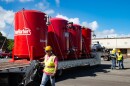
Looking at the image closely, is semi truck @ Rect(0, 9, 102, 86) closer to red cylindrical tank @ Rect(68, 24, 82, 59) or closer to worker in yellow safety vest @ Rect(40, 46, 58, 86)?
red cylindrical tank @ Rect(68, 24, 82, 59)

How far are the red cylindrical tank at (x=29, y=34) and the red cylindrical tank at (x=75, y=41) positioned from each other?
4367 millimetres

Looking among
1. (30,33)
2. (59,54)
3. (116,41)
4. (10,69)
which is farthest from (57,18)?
(116,41)

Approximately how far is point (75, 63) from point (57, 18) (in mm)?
3112

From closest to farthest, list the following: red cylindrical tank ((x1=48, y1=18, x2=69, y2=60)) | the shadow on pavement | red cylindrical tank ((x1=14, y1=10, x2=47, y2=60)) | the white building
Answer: red cylindrical tank ((x1=14, y1=10, x2=47, y2=60))
the shadow on pavement
red cylindrical tank ((x1=48, y1=18, x2=69, y2=60))
the white building

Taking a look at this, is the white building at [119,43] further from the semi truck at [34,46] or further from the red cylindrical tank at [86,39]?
the semi truck at [34,46]

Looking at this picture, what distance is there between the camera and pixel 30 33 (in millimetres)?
12828

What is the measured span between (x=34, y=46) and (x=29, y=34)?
67 cm

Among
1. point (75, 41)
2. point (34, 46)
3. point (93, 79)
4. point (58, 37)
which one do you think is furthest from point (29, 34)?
point (75, 41)

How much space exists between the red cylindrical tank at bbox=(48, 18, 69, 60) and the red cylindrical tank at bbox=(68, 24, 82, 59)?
5.15ft

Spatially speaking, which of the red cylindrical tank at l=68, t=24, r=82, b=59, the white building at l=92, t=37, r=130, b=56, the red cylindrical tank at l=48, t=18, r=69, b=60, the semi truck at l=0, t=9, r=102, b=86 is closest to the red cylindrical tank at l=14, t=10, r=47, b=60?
the semi truck at l=0, t=9, r=102, b=86

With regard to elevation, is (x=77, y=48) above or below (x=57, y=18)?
below

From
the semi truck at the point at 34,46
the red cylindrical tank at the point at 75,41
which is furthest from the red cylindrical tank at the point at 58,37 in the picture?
the red cylindrical tank at the point at 75,41

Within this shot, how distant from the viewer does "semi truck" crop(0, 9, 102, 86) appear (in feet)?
28.4

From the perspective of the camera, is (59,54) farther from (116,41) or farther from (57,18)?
(116,41)
